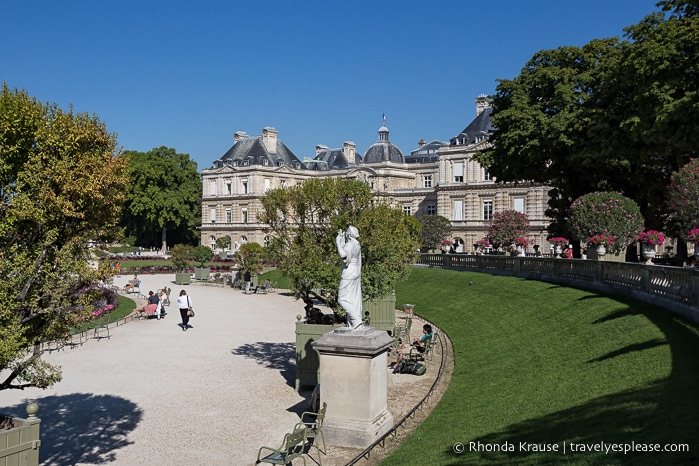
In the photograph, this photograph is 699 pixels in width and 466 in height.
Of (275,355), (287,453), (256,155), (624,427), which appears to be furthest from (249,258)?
(256,155)

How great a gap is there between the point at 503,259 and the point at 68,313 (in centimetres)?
2253

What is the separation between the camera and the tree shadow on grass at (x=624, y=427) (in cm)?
688

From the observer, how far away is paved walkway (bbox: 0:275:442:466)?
1041 cm

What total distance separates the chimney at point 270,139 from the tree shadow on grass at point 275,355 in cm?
6684

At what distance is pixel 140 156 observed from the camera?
78.2m

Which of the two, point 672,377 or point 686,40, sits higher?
point 686,40

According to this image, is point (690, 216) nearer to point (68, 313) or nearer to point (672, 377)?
point (672, 377)

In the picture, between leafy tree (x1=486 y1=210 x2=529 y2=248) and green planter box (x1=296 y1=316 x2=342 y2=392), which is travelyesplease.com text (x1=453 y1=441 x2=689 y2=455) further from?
leafy tree (x1=486 y1=210 x2=529 y2=248)

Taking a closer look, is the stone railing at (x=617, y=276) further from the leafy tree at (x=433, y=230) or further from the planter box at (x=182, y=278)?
the leafy tree at (x=433, y=230)

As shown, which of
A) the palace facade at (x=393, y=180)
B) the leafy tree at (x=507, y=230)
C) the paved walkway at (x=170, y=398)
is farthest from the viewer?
the palace facade at (x=393, y=180)

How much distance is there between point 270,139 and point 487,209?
116 ft

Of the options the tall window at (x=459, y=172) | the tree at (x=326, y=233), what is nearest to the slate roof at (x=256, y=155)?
the tall window at (x=459, y=172)

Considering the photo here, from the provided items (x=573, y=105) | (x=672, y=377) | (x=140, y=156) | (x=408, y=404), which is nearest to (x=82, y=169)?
(x=408, y=404)

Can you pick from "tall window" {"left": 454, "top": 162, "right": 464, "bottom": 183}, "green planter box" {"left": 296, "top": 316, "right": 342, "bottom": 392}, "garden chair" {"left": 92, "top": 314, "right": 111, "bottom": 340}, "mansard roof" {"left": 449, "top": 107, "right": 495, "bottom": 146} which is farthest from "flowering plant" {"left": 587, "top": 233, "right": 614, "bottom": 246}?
"tall window" {"left": 454, "top": 162, "right": 464, "bottom": 183}
